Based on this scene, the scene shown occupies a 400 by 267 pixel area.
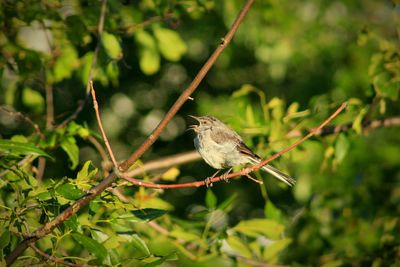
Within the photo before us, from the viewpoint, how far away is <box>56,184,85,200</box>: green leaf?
9.57ft

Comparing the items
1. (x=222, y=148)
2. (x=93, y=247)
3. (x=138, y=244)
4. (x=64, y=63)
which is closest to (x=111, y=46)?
(x=64, y=63)

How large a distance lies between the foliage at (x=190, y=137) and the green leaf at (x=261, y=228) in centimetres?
1

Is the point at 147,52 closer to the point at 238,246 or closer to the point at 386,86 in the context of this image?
the point at 238,246

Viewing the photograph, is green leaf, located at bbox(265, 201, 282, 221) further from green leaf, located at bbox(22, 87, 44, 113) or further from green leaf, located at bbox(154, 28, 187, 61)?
green leaf, located at bbox(22, 87, 44, 113)

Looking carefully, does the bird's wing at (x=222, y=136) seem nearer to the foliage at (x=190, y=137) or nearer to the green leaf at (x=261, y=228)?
the foliage at (x=190, y=137)

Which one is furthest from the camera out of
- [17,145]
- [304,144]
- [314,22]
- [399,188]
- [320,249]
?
[314,22]

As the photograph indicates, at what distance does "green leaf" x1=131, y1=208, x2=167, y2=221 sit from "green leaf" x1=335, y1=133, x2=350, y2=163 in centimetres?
211

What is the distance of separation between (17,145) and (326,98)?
3032 millimetres

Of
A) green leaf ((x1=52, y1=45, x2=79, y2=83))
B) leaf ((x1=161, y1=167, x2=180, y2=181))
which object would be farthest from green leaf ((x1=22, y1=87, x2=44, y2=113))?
leaf ((x1=161, y1=167, x2=180, y2=181))

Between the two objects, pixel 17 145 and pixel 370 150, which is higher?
pixel 17 145

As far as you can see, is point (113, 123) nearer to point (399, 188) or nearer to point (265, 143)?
point (265, 143)

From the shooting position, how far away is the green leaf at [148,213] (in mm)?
3322

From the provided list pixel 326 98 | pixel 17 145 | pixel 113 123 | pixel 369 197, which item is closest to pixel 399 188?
pixel 369 197

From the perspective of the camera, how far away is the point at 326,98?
5.17 meters
